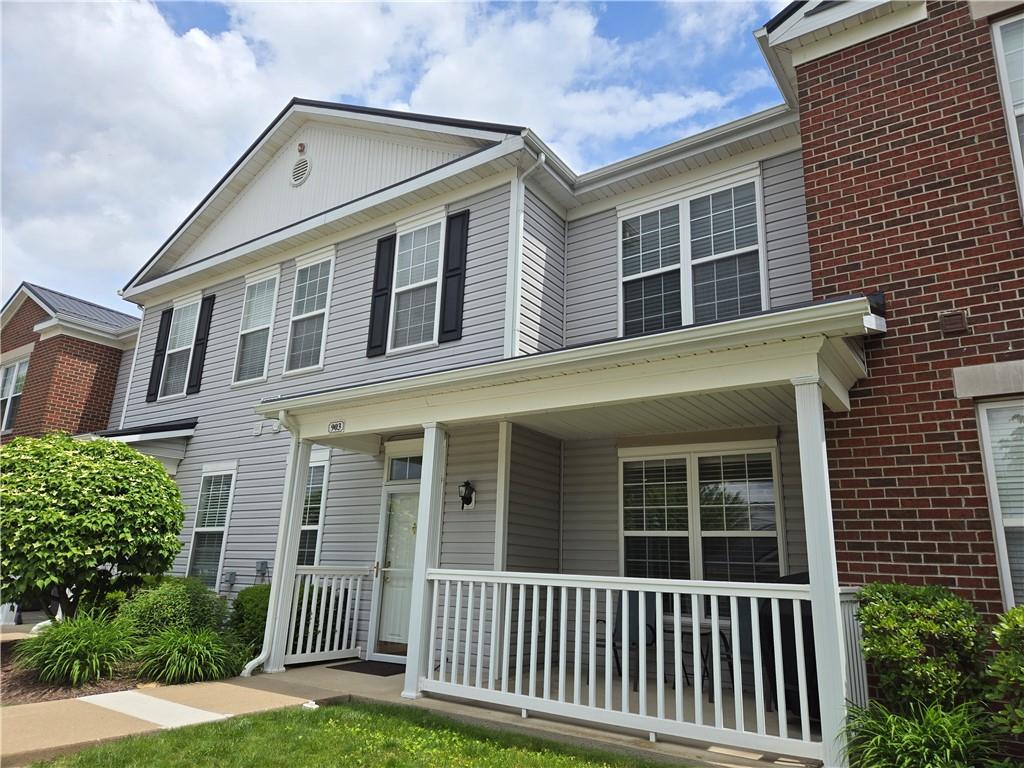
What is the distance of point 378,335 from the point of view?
377 inches

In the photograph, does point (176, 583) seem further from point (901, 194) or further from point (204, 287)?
point (901, 194)

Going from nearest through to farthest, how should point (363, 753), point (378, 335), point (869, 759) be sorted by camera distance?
point (869, 759) < point (363, 753) < point (378, 335)

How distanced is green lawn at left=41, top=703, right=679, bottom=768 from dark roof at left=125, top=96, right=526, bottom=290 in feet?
22.2

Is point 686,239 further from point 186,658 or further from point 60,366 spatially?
point 60,366

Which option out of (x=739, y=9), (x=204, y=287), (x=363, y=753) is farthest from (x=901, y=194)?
(x=204, y=287)

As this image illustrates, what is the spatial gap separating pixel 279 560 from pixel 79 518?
7.73ft

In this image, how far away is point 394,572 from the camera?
8727 millimetres

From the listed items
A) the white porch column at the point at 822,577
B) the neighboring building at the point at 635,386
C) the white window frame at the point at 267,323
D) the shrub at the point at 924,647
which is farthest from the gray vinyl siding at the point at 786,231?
the white window frame at the point at 267,323

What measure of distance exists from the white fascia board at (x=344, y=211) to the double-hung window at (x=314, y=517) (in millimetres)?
3842

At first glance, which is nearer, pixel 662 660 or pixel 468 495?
pixel 662 660

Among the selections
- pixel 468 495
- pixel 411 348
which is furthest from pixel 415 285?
pixel 468 495

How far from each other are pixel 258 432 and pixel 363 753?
6.92 m

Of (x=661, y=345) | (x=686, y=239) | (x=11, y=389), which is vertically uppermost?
(x=686, y=239)

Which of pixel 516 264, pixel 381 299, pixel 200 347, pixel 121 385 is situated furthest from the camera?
pixel 121 385
